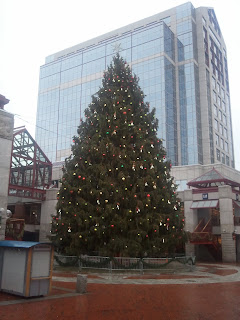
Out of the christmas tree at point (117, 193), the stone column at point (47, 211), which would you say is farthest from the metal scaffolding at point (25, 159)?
the christmas tree at point (117, 193)

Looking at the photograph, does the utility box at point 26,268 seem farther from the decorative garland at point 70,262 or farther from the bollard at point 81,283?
the decorative garland at point 70,262

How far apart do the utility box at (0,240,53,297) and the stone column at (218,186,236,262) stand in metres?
27.0

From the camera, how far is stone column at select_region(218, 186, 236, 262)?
36.1 m

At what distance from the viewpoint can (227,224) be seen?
37125 mm

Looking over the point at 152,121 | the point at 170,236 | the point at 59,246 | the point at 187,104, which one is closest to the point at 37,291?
the point at 59,246

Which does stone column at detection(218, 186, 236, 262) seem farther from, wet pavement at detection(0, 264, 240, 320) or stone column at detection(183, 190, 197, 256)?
wet pavement at detection(0, 264, 240, 320)

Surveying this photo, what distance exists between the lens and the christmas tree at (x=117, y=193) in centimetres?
2364

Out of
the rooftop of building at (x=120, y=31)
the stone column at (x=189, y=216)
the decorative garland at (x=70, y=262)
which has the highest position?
the rooftop of building at (x=120, y=31)

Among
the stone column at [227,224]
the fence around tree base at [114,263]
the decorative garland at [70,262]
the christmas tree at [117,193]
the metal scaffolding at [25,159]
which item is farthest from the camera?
the metal scaffolding at [25,159]

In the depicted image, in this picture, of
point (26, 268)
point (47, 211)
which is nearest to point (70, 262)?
point (26, 268)

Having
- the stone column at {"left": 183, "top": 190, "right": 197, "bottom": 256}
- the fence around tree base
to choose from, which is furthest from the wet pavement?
the stone column at {"left": 183, "top": 190, "right": 197, "bottom": 256}

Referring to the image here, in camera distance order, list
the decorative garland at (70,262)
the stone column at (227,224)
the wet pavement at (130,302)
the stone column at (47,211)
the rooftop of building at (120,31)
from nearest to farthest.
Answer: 1. the wet pavement at (130,302)
2. the decorative garland at (70,262)
3. the stone column at (227,224)
4. the stone column at (47,211)
5. the rooftop of building at (120,31)

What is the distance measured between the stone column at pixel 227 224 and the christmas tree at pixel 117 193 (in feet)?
42.7

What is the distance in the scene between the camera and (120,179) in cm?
2455
